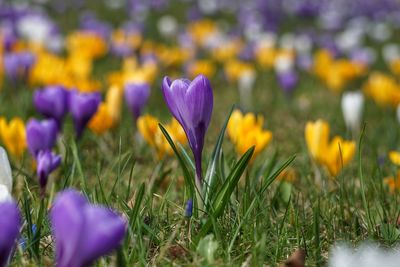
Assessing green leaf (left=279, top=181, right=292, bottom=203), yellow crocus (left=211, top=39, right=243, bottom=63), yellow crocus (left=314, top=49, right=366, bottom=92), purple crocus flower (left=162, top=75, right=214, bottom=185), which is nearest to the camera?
purple crocus flower (left=162, top=75, right=214, bottom=185)

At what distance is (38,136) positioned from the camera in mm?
2629

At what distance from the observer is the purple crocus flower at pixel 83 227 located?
1151mm

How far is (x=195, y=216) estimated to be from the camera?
6.42ft

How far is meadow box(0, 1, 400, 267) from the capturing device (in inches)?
68.4

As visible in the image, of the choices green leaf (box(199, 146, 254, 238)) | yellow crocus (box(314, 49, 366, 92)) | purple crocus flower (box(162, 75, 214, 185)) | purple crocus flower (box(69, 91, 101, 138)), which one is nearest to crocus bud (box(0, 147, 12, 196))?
purple crocus flower (box(162, 75, 214, 185))

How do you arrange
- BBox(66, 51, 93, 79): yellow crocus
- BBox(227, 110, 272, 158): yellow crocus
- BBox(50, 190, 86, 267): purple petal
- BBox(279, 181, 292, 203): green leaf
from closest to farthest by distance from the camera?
BBox(50, 190, 86, 267): purple petal, BBox(279, 181, 292, 203): green leaf, BBox(227, 110, 272, 158): yellow crocus, BBox(66, 51, 93, 79): yellow crocus

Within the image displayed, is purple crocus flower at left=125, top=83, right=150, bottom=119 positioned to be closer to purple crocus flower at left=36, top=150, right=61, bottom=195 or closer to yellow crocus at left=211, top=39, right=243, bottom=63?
purple crocus flower at left=36, top=150, right=61, bottom=195

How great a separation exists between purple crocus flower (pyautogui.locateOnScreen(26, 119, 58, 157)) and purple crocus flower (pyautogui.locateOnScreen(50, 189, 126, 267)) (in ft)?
4.80

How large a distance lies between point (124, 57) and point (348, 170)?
4025 millimetres

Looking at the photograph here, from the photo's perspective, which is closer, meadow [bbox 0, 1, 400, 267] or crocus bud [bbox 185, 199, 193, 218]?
meadow [bbox 0, 1, 400, 267]

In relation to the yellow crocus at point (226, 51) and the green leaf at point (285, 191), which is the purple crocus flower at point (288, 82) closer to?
the yellow crocus at point (226, 51)

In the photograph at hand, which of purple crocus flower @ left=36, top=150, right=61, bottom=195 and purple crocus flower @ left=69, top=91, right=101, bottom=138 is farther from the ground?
purple crocus flower @ left=36, top=150, right=61, bottom=195

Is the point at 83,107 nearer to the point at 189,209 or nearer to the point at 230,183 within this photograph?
the point at 189,209

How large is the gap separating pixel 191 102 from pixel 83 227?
2.43ft
